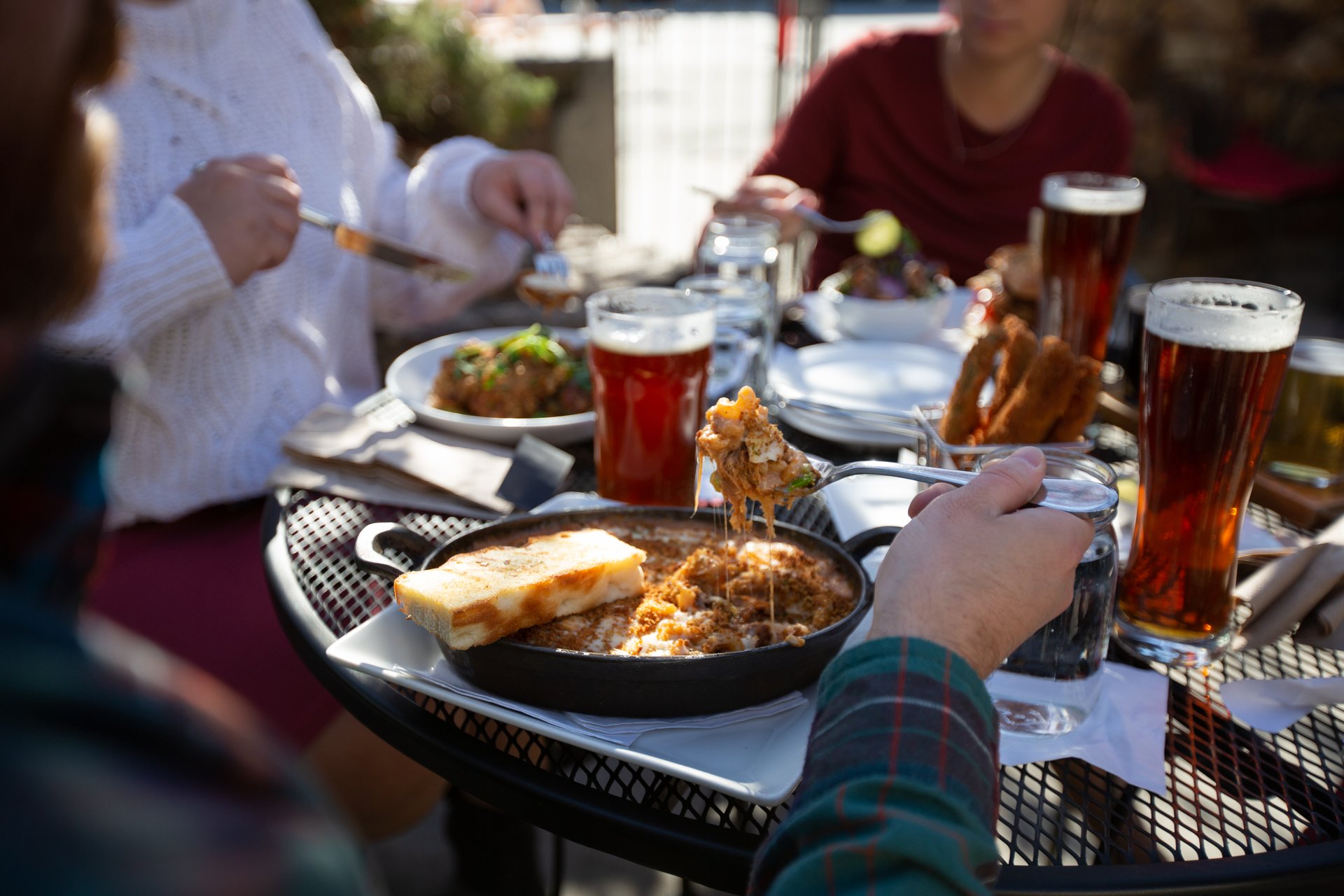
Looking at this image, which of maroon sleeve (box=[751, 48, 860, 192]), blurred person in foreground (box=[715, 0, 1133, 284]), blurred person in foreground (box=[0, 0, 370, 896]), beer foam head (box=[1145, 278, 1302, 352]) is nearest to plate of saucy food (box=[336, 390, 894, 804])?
beer foam head (box=[1145, 278, 1302, 352])

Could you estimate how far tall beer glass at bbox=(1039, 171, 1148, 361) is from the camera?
6.53ft

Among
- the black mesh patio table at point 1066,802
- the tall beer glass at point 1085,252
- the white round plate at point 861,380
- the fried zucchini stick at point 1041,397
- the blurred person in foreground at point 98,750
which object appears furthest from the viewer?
the tall beer glass at point 1085,252


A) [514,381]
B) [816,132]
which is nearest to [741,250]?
[514,381]

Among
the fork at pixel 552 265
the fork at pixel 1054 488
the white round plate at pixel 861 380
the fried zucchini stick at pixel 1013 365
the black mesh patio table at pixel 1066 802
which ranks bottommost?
the black mesh patio table at pixel 1066 802

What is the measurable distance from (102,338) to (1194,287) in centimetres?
182

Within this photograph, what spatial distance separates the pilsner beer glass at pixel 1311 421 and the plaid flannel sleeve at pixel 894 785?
113 cm

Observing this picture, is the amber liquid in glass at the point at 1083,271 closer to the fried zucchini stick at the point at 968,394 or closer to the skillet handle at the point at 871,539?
the fried zucchini stick at the point at 968,394

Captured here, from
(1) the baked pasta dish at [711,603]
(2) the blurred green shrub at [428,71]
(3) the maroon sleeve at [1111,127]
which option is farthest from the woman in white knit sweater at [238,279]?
(2) the blurred green shrub at [428,71]

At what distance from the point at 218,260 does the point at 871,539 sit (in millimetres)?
1383

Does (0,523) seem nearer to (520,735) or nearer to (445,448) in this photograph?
(520,735)

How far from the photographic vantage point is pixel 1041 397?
1522 millimetres

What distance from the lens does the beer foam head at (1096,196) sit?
6.46ft

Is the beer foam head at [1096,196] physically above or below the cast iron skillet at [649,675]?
above

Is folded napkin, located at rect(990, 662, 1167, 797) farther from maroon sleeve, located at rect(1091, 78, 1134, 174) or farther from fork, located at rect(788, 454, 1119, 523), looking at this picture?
maroon sleeve, located at rect(1091, 78, 1134, 174)
